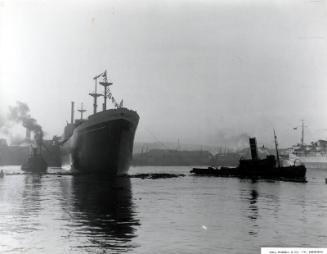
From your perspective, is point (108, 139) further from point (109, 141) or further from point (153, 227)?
point (153, 227)

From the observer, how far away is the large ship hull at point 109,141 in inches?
2557

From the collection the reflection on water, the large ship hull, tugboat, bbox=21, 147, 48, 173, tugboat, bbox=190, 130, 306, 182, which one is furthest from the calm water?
tugboat, bbox=21, 147, 48, 173

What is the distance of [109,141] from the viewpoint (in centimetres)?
6525

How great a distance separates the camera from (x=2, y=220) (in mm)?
20484

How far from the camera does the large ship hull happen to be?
64.9m

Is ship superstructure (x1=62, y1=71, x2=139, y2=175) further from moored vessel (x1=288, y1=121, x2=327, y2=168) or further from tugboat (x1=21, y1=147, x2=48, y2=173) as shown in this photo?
moored vessel (x1=288, y1=121, x2=327, y2=168)

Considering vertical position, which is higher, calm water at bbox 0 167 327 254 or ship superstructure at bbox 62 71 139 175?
ship superstructure at bbox 62 71 139 175

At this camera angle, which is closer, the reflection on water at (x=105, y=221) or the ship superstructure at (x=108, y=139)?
the reflection on water at (x=105, y=221)

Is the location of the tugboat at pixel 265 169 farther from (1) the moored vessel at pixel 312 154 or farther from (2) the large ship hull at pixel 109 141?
(1) the moored vessel at pixel 312 154

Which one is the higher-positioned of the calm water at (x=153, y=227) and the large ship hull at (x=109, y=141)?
the large ship hull at (x=109, y=141)

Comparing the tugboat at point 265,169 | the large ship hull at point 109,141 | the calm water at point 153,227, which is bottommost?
the calm water at point 153,227

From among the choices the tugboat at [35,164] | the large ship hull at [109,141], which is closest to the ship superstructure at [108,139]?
the large ship hull at [109,141]

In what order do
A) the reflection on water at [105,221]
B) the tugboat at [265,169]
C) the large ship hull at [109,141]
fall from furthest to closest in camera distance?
the tugboat at [265,169], the large ship hull at [109,141], the reflection on water at [105,221]

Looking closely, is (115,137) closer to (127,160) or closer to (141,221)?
(127,160)
